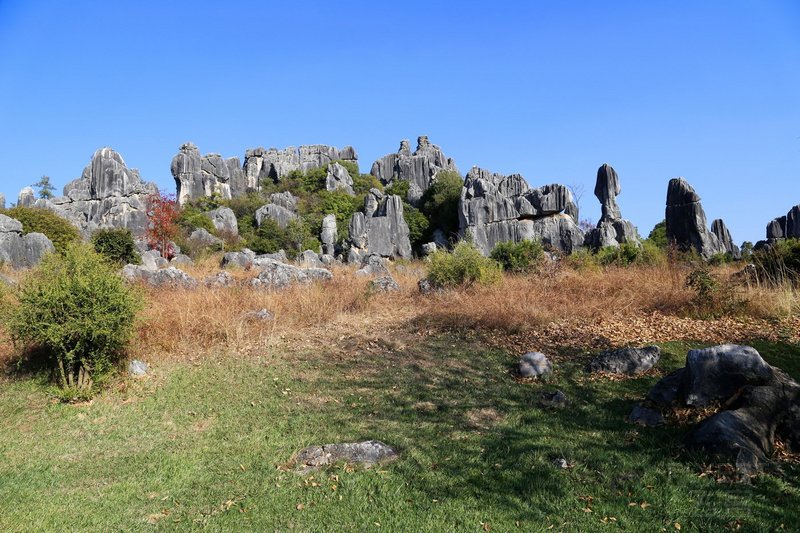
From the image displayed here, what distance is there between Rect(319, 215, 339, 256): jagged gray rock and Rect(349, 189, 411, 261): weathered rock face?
2.90 meters

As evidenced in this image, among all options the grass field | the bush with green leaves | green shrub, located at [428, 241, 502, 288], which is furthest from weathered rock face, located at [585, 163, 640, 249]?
the bush with green leaves

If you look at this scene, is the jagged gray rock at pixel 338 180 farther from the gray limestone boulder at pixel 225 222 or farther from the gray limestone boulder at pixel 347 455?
the gray limestone boulder at pixel 347 455

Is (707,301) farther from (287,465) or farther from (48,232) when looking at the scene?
(48,232)

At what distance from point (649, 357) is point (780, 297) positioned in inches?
162

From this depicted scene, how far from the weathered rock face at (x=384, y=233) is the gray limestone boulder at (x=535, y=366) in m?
29.2

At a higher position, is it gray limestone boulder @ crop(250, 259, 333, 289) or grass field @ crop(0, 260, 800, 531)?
gray limestone boulder @ crop(250, 259, 333, 289)

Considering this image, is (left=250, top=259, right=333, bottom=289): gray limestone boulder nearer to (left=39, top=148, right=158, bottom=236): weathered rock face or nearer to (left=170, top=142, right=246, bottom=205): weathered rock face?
(left=39, top=148, right=158, bottom=236): weathered rock face

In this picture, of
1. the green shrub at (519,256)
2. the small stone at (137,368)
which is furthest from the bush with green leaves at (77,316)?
the green shrub at (519,256)

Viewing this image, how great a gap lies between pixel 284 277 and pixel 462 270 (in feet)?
16.5

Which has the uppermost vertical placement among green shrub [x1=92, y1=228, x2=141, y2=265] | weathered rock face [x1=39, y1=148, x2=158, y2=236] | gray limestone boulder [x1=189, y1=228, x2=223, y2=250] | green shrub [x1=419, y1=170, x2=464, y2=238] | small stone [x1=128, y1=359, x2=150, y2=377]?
weathered rock face [x1=39, y1=148, x2=158, y2=236]

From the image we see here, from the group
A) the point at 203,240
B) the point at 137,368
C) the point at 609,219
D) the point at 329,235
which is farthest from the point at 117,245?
the point at 609,219

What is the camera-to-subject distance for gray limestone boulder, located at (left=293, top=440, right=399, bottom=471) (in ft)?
15.0

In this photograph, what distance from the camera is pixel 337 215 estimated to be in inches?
1849

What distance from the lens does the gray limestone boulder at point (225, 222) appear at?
1548 inches
